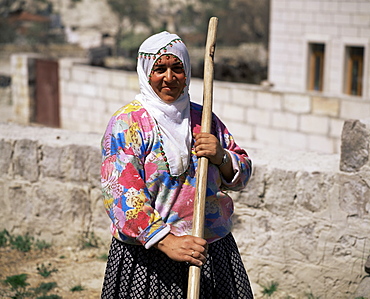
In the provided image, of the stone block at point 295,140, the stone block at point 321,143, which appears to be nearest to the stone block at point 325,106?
the stone block at point 321,143

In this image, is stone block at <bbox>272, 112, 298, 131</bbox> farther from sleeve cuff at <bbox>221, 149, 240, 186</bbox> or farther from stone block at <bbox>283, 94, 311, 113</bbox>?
sleeve cuff at <bbox>221, 149, 240, 186</bbox>

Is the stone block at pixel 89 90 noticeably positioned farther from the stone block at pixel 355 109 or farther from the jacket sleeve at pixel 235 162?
the jacket sleeve at pixel 235 162

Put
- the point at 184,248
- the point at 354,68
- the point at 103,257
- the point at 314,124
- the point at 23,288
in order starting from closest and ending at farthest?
the point at 184,248 < the point at 23,288 < the point at 103,257 < the point at 314,124 < the point at 354,68

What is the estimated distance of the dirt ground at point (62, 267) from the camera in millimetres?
3701

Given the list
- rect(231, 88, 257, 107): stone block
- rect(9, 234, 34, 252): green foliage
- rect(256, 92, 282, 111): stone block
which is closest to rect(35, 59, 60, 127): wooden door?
rect(231, 88, 257, 107): stone block

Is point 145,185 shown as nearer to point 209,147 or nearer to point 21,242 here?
point 209,147

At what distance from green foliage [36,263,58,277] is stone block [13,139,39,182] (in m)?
0.61

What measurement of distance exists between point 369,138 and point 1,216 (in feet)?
8.67

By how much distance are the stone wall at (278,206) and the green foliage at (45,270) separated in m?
0.28

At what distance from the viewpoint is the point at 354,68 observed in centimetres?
1288

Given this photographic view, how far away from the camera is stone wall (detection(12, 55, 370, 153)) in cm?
778

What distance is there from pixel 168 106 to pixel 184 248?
0.53 m

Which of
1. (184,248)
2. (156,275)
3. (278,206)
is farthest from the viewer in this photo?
(278,206)

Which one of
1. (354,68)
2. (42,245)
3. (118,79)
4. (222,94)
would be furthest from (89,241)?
(354,68)
